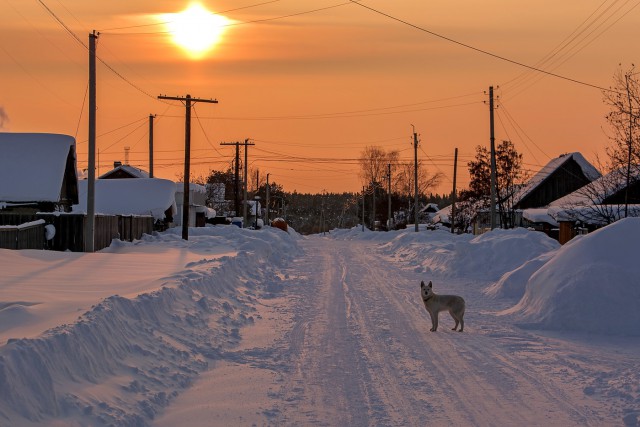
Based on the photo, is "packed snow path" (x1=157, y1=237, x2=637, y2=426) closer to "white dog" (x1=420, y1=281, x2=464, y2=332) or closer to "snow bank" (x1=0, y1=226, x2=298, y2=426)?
"white dog" (x1=420, y1=281, x2=464, y2=332)

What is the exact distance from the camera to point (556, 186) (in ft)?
230

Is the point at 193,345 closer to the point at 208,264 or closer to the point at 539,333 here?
the point at 539,333

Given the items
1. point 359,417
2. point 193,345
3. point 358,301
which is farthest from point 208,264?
point 359,417

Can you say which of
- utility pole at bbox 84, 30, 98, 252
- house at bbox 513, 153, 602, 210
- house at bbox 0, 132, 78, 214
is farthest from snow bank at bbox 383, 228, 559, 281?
house at bbox 513, 153, 602, 210

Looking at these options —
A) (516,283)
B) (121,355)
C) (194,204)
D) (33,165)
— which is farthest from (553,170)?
(121,355)

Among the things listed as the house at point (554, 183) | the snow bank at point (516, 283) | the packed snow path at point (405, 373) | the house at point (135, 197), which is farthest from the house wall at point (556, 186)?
the packed snow path at point (405, 373)

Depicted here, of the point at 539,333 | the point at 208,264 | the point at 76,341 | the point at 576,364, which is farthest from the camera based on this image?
the point at 208,264

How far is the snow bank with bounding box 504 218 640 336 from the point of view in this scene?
1380 centimetres

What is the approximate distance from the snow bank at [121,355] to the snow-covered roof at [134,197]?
1505 inches

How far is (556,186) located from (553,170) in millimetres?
1730

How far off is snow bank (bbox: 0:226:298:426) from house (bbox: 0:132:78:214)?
2123 centimetres

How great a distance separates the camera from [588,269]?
1491 cm

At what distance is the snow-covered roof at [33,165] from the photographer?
3600cm

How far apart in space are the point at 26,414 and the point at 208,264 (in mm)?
16512
